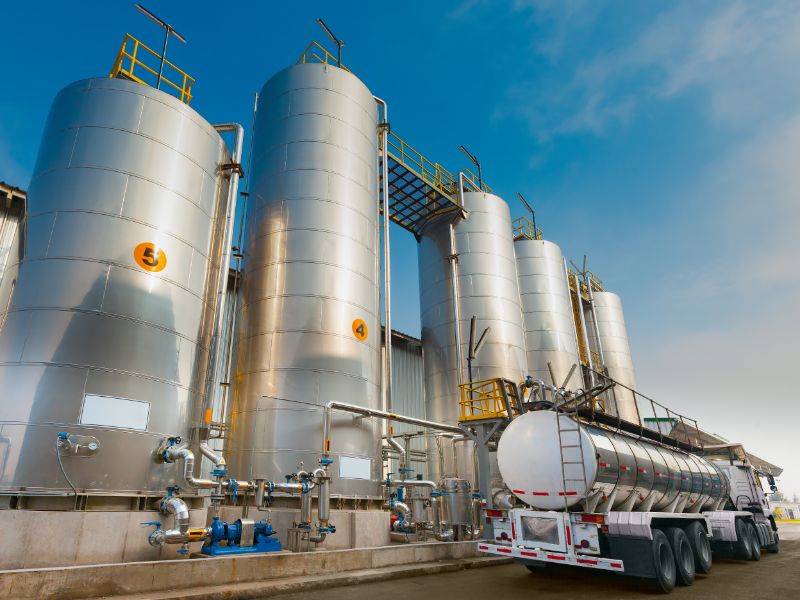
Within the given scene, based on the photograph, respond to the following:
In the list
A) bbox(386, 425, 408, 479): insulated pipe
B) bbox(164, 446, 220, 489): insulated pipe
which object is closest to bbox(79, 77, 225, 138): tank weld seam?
bbox(164, 446, 220, 489): insulated pipe

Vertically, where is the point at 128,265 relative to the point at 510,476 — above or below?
above

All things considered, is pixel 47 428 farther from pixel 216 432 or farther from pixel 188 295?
pixel 216 432

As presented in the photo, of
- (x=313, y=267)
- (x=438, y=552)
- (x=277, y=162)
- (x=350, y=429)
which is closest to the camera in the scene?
(x=438, y=552)

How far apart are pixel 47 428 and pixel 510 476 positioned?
809cm

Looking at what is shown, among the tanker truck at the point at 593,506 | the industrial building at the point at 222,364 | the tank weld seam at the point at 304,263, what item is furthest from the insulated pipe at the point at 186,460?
the tank weld seam at the point at 304,263

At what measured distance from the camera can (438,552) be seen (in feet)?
38.7

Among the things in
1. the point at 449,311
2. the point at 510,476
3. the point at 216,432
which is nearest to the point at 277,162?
the point at 216,432

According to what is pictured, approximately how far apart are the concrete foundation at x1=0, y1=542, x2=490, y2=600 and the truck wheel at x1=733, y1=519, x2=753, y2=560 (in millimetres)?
8817

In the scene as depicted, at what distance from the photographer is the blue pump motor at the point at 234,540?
30.1ft

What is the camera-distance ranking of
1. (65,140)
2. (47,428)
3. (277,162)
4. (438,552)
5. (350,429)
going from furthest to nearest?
(277,162) < (350,429) < (438,552) < (65,140) < (47,428)

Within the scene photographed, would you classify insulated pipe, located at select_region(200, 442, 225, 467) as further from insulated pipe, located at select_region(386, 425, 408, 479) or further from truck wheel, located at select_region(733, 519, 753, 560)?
truck wheel, located at select_region(733, 519, 753, 560)

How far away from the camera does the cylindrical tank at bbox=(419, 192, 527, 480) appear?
64.7ft

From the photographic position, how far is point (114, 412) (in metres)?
9.35

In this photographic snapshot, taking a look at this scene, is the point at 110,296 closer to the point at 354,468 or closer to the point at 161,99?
the point at 161,99
